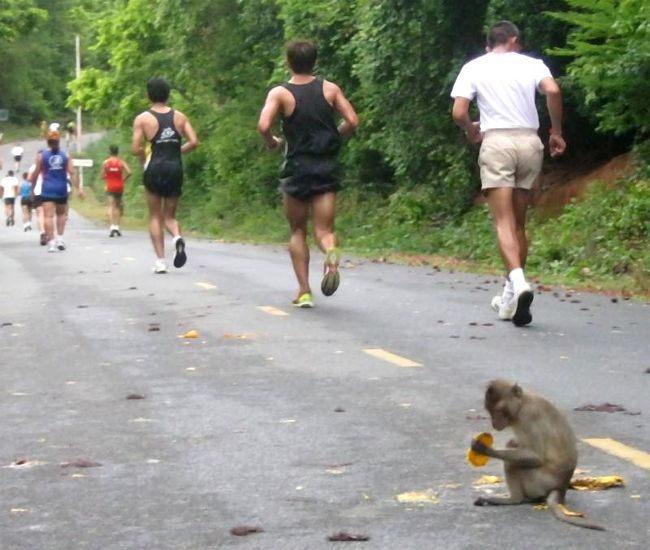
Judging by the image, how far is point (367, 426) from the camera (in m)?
7.66

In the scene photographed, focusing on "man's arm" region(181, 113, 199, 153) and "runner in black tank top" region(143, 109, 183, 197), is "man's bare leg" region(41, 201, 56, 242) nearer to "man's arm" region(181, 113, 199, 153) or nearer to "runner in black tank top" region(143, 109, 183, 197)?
"runner in black tank top" region(143, 109, 183, 197)

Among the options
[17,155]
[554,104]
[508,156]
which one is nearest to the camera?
[554,104]

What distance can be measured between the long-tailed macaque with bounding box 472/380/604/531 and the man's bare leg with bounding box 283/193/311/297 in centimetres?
762

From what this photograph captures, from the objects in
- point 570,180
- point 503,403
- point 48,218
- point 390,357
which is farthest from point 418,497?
point 48,218

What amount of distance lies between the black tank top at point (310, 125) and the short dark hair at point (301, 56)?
0.41 ft

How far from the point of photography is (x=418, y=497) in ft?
20.1

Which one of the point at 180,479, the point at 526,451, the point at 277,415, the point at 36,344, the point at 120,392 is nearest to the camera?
the point at 526,451

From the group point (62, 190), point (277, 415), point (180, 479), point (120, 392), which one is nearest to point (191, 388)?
point (120, 392)

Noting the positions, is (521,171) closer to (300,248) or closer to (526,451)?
(300,248)

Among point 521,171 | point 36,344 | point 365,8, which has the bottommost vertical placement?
point 36,344

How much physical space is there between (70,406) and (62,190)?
18.1m

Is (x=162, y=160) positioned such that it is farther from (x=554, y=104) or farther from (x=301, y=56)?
(x=554, y=104)

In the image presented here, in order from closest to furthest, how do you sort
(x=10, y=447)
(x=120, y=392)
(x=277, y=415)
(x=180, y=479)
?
(x=180, y=479) → (x=10, y=447) → (x=277, y=415) → (x=120, y=392)

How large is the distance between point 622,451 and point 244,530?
184 cm
